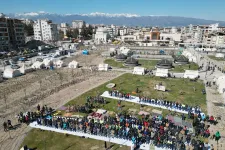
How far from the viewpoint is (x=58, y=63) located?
50.4 m

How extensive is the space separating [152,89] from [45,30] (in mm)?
91234

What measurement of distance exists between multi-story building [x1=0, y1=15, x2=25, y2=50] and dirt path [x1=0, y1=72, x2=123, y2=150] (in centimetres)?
4544

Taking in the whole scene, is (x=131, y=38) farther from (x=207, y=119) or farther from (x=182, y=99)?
(x=207, y=119)

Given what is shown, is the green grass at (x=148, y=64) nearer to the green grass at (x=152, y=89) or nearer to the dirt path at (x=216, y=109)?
the green grass at (x=152, y=89)

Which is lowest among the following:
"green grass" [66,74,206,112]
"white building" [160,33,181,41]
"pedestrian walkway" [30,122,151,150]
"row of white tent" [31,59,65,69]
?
"pedestrian walkway" [30,122,151,150]

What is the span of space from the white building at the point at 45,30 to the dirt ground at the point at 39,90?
66.6 meters

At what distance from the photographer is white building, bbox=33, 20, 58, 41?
105 metres

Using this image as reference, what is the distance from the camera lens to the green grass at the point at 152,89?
1068 inches

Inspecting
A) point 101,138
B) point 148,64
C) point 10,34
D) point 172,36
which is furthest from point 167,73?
point 172,36

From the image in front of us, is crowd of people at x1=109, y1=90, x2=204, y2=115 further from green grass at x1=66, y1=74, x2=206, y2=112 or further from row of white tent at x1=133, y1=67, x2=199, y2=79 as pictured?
row of white tent at x1=133, y1=67, x2=199, y2=79

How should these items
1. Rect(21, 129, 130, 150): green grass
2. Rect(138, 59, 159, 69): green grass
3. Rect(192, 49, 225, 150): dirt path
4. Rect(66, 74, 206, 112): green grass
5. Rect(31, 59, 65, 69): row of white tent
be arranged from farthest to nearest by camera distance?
Rect(138, 59, 159, 69): green grass
Rect(31, 59, 65, 69): row of white tent
Rect(66, 74, 206, 112): green grass
Rect(192, 49, 225, 150): dirt path
Rect(21, 129, 130, 150): green grass

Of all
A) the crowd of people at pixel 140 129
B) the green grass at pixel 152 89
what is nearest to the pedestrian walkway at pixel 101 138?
the crowd of people at pixel 140 129

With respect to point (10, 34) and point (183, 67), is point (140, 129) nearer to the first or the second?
point (183, 67)

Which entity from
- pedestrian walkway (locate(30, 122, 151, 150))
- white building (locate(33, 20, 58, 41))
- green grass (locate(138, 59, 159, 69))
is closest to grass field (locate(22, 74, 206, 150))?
pedestrian walkway (locate(30, 122, 151, 150))
